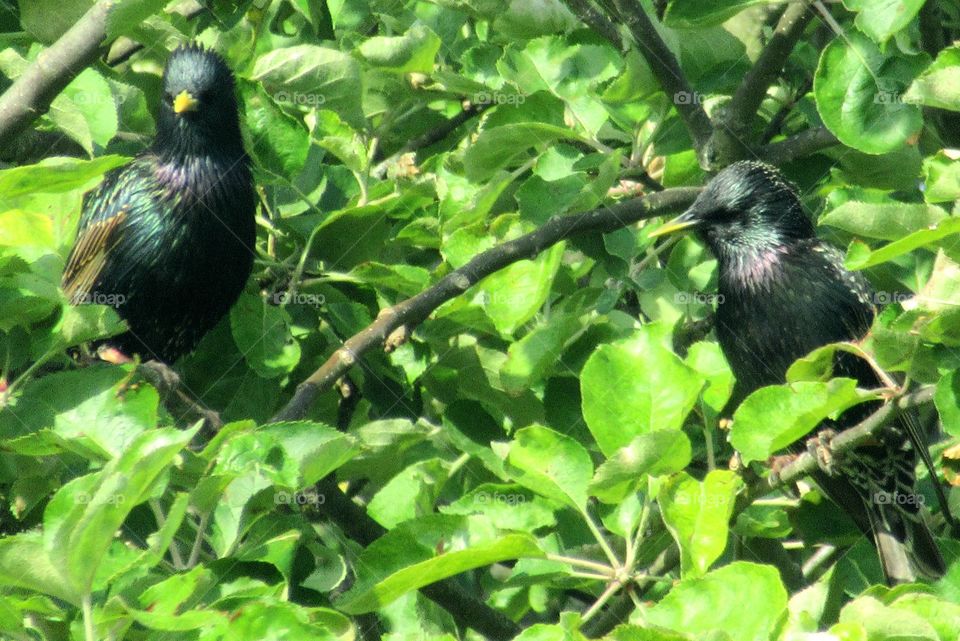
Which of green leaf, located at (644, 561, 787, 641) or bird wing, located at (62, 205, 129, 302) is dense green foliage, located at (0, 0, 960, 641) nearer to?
green leaf, located at (644, 561, 787, 641)

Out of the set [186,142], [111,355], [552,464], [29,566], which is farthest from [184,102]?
[29,566]

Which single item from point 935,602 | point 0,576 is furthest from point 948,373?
point 0,576

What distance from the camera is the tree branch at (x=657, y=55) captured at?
3.33m

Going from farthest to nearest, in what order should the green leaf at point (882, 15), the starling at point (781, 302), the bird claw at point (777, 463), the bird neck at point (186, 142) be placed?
the bird neck at point (186, 142) < the starling at point (781, 302) < the bird claw at point (777, 463) < the green leaf at point (882, 15)

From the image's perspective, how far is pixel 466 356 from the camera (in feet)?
11.7

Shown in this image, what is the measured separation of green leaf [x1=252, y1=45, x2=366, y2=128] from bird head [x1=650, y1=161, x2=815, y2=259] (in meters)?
0.94

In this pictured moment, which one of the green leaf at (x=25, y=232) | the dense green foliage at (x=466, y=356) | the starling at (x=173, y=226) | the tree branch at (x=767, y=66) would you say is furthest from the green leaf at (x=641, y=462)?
the starling at (x=173, y=226)

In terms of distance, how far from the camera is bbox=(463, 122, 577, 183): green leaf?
337 cm

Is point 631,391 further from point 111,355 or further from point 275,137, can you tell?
point 111,355

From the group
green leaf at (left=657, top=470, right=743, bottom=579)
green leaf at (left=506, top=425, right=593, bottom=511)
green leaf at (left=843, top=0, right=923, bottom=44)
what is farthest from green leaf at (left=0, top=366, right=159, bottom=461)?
green leaf at (left=843, top=0, right=923, bottom=44)

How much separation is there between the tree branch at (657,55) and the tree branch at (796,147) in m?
0.44

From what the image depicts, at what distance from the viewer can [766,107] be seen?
440 centimetres

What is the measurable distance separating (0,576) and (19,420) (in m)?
0.76

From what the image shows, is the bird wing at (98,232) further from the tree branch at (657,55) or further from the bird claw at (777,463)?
the bird claw at (777,463)
